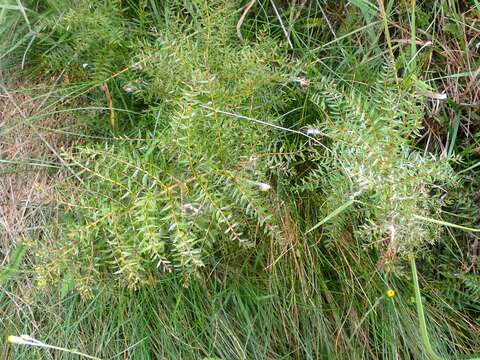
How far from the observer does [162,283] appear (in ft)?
5.22

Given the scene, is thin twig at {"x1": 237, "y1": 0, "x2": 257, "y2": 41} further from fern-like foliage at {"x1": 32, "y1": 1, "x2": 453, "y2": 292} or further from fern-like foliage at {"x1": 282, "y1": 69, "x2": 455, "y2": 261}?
fern-like foliage at {"x1": 282, "y1": 69, "x2": 455, "y2": 261}

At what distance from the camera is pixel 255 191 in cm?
135

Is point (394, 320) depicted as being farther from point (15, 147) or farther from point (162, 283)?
point (15, 147)

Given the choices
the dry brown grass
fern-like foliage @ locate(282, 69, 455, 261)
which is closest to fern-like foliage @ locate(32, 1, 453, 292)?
fern-like foliage @ locate(282, 69, 455, 261)

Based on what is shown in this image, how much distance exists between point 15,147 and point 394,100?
111 cm

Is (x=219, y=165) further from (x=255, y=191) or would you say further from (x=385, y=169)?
(x=385, y=169)

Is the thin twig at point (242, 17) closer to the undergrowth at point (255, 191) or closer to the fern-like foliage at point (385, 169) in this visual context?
the undergrowth at point (255, 191)

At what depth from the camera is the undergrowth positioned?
4.62ft

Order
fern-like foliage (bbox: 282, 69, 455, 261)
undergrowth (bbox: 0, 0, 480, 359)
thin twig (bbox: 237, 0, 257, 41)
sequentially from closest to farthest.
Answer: fern-like foliage (bbox: 282, 69, 455, 261), undergrowth (bbox: 0, 0, 480, 359), thin twig (bbox: 237, 0, 257, 41)

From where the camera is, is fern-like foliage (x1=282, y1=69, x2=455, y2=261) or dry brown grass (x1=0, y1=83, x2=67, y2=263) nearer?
fern-like foliage (x1=282, y1=69, x2=455, y2=261)

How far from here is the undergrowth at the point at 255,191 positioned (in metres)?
1.41

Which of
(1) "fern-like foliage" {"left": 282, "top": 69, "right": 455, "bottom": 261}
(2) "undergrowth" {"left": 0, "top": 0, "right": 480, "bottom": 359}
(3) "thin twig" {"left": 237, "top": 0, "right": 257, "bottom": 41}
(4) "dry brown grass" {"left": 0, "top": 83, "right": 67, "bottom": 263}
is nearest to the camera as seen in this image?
(1) "fern-like foliage" {"left": 282, "top": 69, "right": 455, "bottom": 261}

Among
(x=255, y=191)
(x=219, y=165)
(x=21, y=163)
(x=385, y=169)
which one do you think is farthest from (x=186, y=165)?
(x=21, y=163)

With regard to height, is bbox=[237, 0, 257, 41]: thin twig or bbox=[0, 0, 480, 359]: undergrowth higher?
bbox=[237, 0, 257, 41]: thin twig
